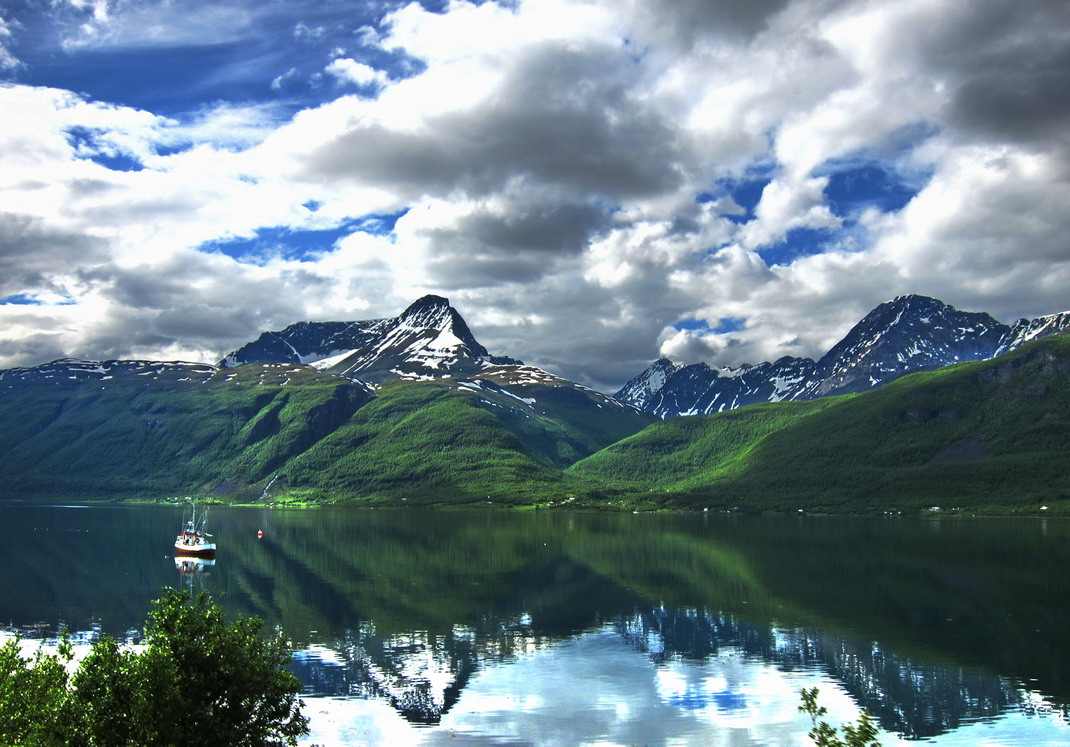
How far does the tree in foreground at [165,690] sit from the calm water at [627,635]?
17131 mm

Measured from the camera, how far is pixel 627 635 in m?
90.5

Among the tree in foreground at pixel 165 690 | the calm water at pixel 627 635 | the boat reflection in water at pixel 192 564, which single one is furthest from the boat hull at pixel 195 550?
the tree in foreground at pixel 165 690

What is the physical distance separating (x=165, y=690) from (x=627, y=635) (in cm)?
6153

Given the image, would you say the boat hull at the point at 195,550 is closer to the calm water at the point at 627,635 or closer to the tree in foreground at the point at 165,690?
the calm water at the point at 627,635

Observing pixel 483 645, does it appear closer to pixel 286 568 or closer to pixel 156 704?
pixel 156 704

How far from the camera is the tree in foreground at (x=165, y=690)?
117ft

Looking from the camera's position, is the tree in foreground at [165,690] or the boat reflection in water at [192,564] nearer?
the tree in foreground at [165,690]

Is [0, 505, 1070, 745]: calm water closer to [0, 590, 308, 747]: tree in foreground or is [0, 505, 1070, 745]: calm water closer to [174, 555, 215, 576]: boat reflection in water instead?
[174, 555, 215, 576]: boat reflection in water

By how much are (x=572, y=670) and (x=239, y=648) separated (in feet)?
134

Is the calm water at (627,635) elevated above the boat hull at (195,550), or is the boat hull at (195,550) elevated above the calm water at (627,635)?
the boat hull at (195,550)

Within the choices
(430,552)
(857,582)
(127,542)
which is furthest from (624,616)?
(127,542)

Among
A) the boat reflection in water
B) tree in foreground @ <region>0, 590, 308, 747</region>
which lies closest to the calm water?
the boat reflection in water

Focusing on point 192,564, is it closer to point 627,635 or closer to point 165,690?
point 627,635

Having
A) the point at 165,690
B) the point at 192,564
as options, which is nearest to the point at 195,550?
the point at 192,564
